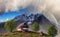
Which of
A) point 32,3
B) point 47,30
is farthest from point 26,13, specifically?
point 47,30

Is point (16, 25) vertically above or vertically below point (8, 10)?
below

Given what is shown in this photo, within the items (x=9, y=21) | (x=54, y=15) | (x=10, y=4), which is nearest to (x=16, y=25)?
(x=9, y=21)

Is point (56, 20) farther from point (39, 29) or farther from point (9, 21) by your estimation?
point (9, 21)

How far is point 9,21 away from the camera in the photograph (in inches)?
121

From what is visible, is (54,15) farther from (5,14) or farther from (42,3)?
(5,14)

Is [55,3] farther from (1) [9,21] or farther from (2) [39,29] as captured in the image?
(1) [9,21]

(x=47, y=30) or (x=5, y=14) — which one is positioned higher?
(x=5, y=14)

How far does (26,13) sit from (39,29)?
0.29 meters

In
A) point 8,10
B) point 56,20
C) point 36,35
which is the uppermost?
point 8,10

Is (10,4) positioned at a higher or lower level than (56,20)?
higher

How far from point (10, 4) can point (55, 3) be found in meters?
0.64

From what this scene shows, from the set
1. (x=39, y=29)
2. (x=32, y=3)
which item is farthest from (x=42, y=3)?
(x=39, y=29)

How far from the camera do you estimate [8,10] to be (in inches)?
123

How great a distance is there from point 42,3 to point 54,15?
0.78 ft
